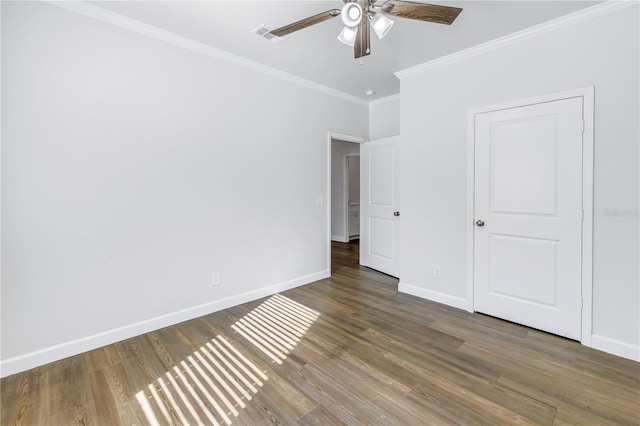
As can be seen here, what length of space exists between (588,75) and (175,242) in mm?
3848

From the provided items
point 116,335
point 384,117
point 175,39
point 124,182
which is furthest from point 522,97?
point 116,335

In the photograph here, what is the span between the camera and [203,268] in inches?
118

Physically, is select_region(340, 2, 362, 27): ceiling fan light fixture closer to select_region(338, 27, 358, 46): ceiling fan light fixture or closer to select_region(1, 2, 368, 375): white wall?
select_region(338, 27, 358, 46): ceiling fan light fixture

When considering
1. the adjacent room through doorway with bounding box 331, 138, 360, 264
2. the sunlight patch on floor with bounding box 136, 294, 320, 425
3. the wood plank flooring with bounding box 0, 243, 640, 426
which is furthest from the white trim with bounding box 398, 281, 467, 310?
the adjacent room through doorway with bounding box 331, 138, 360, 264

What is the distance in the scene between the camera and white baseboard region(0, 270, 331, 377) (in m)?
2.08

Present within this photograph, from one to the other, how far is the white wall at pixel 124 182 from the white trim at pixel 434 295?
60.8 inches

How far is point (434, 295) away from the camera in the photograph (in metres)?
3.38

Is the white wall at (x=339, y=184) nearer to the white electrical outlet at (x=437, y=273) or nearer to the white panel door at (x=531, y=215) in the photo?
the white electrical outlet at (x=437, y=273)

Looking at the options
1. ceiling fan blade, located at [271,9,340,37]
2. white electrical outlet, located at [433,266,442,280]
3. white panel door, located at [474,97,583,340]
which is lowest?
white electrical outlet, located at [433,266,442,280]

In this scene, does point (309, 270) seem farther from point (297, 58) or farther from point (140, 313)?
point (297, 58)

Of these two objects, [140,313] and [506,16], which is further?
[140,313]

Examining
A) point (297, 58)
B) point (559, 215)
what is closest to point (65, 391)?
point (297, 58)

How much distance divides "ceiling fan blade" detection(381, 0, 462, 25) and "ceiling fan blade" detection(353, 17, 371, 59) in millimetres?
138

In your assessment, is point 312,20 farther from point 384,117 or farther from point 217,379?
point 384,117
